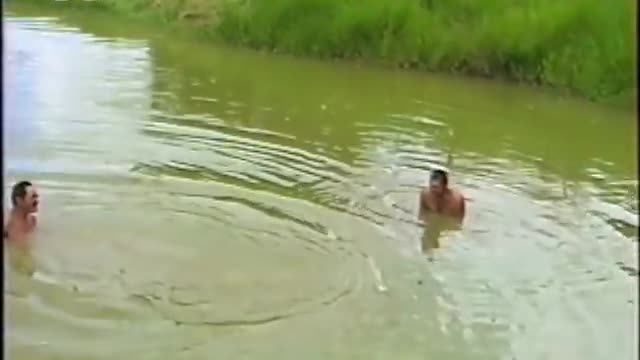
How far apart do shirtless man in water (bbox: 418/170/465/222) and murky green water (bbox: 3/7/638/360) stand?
6.8 inches

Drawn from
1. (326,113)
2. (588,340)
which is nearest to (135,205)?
(588,340)

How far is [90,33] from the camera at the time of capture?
2366cm

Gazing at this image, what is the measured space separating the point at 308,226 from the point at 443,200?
1332 mm

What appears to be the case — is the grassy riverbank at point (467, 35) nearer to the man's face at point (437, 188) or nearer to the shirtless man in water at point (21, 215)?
the man's face at point (437, 188)

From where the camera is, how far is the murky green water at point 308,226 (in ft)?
23.7

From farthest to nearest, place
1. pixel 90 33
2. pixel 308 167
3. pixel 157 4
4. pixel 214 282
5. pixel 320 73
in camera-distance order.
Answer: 1. pixel 157 4
2. pixel 90 33
3. pixel 320 73
4. pixel 308 167
5. pixel 214 282

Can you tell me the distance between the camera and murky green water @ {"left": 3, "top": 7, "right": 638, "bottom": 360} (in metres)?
7.23

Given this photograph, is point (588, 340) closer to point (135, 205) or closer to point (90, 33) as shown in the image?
point (135, 205)

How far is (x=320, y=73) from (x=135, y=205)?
10.3m

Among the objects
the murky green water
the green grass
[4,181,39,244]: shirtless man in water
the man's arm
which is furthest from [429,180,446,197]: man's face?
the green grass

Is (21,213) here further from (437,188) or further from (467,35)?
(467,35)

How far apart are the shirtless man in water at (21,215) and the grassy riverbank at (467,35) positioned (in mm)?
11505

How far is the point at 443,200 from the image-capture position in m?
10.1

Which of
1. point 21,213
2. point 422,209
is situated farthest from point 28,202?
point 422,209
